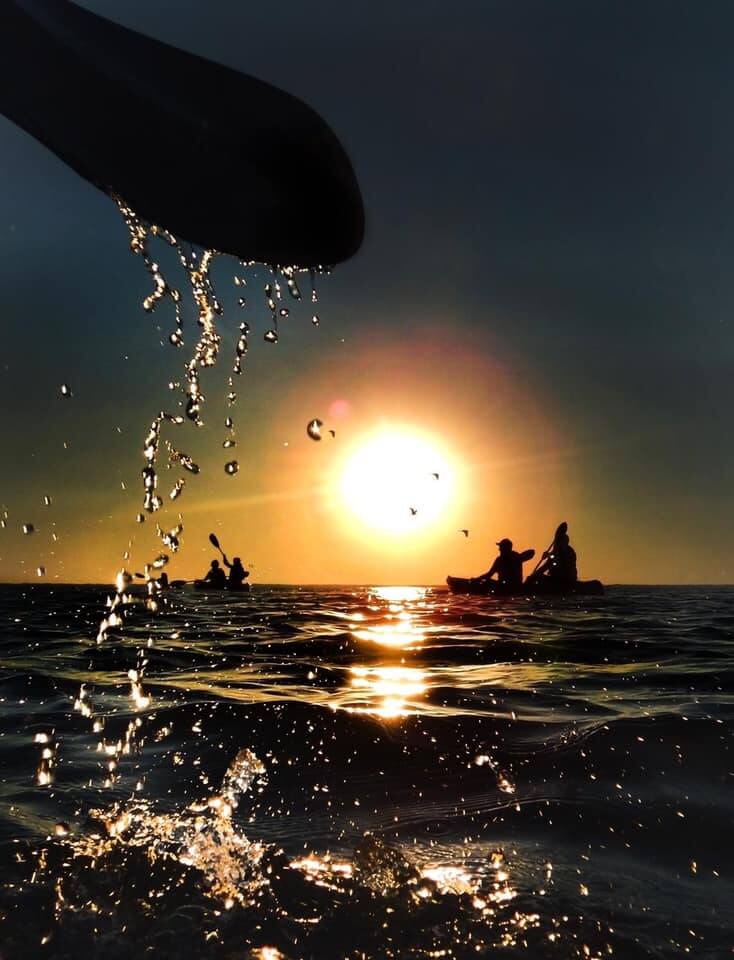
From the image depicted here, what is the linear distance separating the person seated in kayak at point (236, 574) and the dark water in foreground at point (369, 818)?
32291 mm

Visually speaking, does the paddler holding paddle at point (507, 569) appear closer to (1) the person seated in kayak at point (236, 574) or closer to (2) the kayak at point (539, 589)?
(2) the kayak at point (539, 589)

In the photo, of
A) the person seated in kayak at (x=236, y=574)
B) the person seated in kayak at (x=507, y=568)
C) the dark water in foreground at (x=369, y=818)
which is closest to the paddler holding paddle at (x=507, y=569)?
the person seated in kayak at (x=507, y=568)

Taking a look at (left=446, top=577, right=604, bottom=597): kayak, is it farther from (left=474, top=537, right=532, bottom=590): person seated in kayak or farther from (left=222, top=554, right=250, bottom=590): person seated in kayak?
(left=222, top=554, right=250, bottom=590): person seated in kayak

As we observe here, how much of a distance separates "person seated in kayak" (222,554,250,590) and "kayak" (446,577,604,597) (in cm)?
1360

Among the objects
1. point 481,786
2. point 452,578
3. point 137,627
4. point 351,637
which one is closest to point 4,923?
point 481,786

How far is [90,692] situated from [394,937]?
4029 mm

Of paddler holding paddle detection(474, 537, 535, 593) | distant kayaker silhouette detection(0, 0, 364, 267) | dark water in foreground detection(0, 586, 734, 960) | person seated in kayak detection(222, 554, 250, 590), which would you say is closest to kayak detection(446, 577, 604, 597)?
paddler holding paddle detection(474, 537, 535, 593)

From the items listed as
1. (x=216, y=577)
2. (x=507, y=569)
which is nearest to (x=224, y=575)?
(x=216, y=577)

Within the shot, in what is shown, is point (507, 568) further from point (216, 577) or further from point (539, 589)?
point (216, 577)

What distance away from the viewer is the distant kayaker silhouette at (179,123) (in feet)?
9.93

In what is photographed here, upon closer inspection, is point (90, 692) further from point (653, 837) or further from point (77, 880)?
point (653, 837)

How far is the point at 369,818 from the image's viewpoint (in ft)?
8.09

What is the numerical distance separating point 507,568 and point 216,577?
59.8 feet

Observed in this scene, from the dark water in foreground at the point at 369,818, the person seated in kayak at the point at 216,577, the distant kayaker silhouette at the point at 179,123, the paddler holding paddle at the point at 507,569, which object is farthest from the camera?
the person seated in kayak at the point at 216,577
